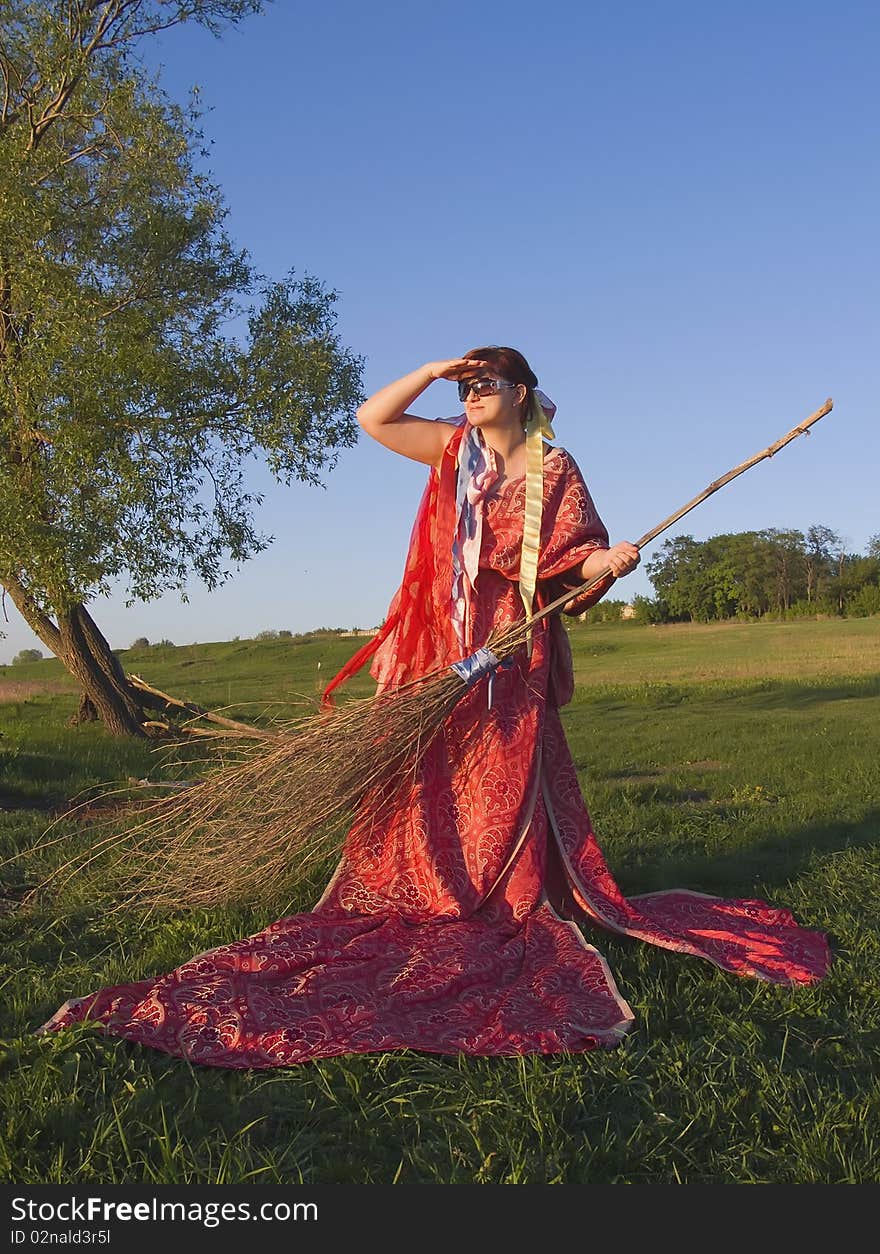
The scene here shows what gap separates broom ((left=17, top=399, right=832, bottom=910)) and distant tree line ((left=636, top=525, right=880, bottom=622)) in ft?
144

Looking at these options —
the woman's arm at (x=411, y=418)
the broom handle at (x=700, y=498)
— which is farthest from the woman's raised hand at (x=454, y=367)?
the broom handle at (x=700, y=498)

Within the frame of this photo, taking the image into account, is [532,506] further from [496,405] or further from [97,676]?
[97,676]

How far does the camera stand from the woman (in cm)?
372

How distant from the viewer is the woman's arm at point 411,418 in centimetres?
442

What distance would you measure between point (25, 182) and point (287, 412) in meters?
3.65

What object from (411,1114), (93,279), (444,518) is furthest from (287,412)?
(411,1114)

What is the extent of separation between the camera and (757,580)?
167 feet

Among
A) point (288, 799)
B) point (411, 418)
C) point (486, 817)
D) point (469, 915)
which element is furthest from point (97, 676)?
point (469, 915)

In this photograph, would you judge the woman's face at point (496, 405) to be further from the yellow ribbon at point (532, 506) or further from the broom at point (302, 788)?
the broom at point (302, 788)

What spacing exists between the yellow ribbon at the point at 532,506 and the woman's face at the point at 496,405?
13 cm

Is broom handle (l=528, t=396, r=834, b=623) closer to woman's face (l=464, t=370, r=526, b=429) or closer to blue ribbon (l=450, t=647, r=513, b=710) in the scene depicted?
blue ribbon (l=450, t=647, r=513, b=710)

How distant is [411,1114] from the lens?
2729 mm

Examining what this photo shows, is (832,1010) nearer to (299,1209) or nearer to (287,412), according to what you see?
(299,1209)

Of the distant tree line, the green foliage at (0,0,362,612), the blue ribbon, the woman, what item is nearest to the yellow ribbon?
the woman
